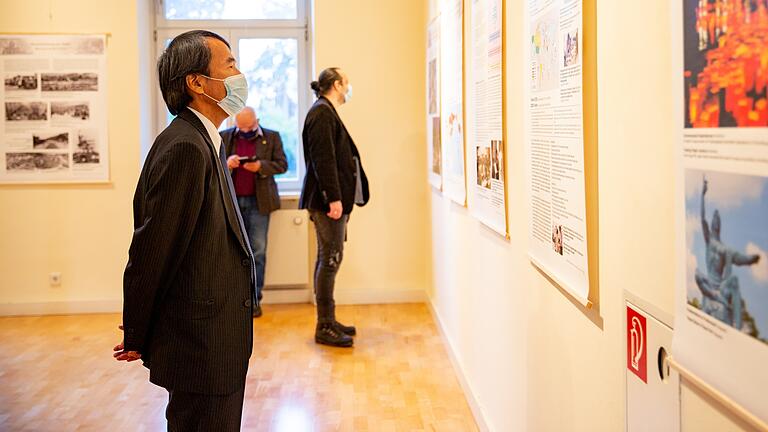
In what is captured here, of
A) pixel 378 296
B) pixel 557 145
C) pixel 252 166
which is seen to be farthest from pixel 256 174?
pixel 557 145

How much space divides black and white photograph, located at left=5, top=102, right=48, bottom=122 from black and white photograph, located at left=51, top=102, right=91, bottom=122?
2.7 inches

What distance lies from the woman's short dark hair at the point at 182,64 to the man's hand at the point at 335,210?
8.23 ft

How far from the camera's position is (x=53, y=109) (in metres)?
6.31

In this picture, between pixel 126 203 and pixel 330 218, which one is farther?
pixel 126 203

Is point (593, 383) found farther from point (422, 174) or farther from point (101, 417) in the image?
point (422, 174)

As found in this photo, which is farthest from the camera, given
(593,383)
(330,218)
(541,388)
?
(330,218)

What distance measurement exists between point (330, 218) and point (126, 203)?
2.16m

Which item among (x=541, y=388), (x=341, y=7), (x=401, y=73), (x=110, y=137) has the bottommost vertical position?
(x=541, y=388)

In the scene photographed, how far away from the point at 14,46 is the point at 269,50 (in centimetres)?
195

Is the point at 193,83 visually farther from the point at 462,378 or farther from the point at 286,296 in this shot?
the point at 286,296

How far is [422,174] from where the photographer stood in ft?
21.2

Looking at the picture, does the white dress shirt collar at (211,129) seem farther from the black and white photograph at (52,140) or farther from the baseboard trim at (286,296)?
the black and white photograph at (52,140)

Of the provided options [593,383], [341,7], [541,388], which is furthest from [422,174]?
[593,383]

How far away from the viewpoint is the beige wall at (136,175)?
20.6ft
